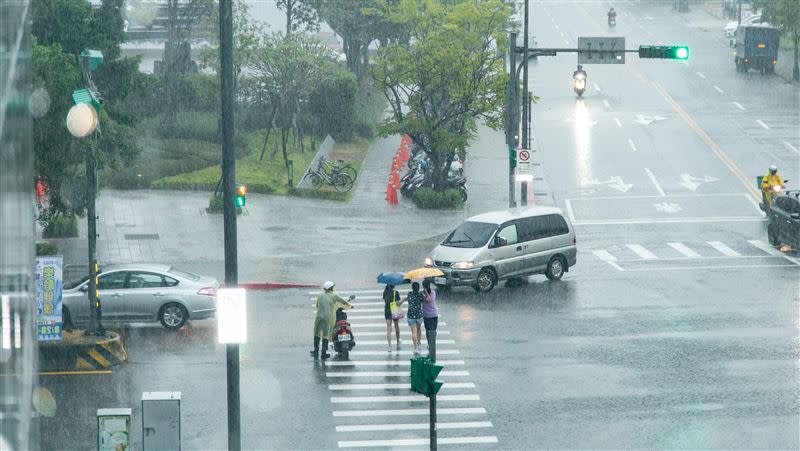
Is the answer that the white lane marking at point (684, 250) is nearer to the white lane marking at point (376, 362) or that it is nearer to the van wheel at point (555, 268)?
the van wheel at point (555, 268)

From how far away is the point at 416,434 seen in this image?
17.9 m

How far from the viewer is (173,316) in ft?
83.1

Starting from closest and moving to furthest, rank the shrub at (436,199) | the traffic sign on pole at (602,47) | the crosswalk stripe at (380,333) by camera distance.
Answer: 1. the crosswalk stripe at (380,333)
2. the traffic sign on pole at (602,47)
3. the shrub at (436,199)

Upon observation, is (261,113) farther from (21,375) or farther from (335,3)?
(21,375)

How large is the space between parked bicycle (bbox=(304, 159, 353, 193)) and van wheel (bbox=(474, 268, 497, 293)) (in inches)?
610

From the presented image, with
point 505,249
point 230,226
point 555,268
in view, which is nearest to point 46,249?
point 505,249

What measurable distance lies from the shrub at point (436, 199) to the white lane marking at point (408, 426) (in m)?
23.4

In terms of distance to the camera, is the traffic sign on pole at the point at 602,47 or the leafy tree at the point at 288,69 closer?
the traffic sign on pole at the point at 602,47

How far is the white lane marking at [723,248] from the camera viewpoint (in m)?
34.0

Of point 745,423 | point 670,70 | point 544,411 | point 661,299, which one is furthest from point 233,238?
point 670,70

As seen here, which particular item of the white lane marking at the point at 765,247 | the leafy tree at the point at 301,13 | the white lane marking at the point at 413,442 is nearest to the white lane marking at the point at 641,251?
the white lane marking at the point at 765,247

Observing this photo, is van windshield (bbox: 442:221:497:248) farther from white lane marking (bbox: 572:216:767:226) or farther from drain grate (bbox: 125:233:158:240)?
drain grate (bbox: 125:233:158:240)

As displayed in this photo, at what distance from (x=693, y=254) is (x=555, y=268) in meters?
5.35

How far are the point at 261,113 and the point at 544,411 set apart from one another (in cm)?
3790
